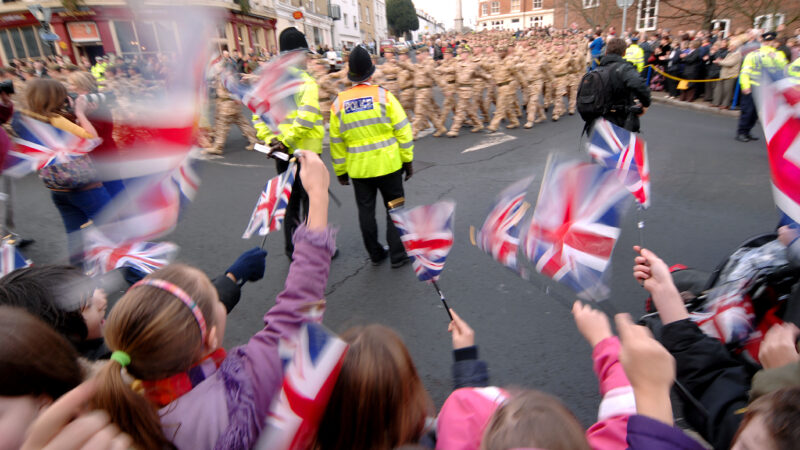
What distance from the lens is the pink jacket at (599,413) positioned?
3.95 ft

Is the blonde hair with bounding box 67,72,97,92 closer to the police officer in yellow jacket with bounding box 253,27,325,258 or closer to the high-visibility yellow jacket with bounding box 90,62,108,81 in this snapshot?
the police officer in yellow jacket with bounding box 253,27,325,258

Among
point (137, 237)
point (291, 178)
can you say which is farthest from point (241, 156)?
point (137, 237)

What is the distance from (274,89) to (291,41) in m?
0.98

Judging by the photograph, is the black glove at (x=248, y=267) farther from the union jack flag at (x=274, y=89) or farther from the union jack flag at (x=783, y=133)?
the union jack flag at (x=783, y=133)

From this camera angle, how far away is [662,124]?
990 centimetres

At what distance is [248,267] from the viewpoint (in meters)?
2.11

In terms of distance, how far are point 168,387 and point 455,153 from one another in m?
7.56

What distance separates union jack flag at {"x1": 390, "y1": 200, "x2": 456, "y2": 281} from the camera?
2.35 m

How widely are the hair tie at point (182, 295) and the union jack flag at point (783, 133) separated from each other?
2.01 m

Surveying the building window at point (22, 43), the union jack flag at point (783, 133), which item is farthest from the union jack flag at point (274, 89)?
the building window at point (22, 43)

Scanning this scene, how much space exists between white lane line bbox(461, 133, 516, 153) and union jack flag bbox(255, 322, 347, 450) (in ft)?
25.4

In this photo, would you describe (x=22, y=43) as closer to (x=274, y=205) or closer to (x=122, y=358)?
(x=274, y=205)

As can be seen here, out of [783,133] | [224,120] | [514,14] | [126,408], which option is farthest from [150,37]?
[514,14]

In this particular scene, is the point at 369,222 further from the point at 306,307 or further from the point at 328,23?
the point at 328,23
